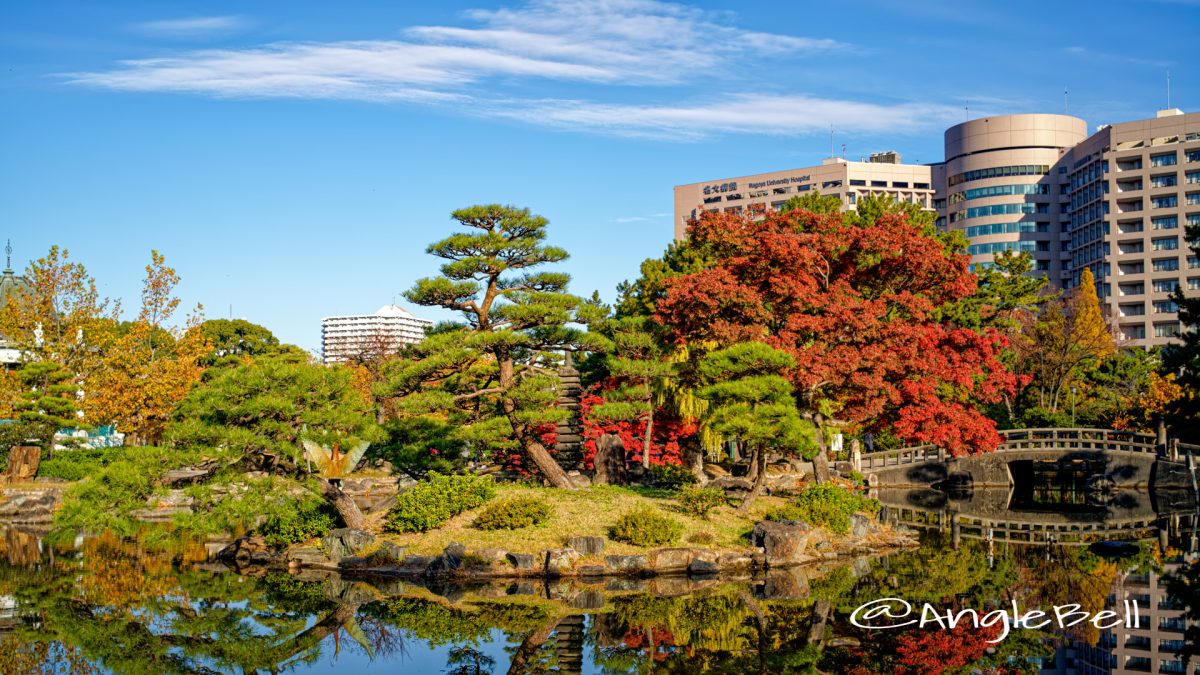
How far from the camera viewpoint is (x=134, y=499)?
19.0 m

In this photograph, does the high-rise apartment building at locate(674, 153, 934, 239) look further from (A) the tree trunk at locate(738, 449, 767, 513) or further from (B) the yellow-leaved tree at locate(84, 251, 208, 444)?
(A) the tree trunk at locate(738, 449, 767, 513)

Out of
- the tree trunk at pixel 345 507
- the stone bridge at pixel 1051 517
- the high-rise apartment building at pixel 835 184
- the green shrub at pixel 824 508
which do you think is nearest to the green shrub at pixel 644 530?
the green shrub at pixel 824 508

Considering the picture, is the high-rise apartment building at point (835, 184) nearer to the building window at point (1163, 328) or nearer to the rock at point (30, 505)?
the building window at point (1163, 328)

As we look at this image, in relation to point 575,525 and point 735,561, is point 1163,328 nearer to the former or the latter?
point 735,561

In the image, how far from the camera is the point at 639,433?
33.3m

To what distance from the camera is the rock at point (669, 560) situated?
21.5 m

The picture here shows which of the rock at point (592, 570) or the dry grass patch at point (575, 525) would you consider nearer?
the rock at point (592, 570)

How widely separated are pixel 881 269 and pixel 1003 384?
5607mm

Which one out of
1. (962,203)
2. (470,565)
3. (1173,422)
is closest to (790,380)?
(470,565)

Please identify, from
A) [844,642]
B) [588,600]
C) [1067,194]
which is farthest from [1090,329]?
[1067,194]

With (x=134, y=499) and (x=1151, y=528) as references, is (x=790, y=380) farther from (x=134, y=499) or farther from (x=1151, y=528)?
(x=134, y=499)

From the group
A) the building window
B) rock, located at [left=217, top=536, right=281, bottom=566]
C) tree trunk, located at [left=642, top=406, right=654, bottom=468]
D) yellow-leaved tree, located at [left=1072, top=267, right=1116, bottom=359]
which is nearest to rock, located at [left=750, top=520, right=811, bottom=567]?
tree trunk, located at [left=642, top=406, right=654, bottom=468]

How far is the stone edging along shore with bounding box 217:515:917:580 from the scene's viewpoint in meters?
21.2

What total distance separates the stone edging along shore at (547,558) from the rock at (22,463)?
19368mm
